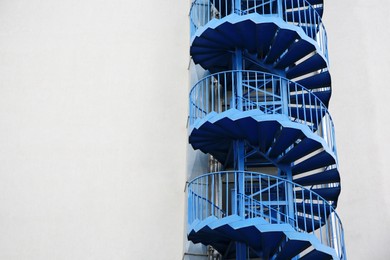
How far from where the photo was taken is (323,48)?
47.0ft

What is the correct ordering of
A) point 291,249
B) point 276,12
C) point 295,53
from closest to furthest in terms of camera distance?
point 291,249
point 295,53
point 276,12

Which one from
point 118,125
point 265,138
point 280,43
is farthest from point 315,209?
point 118,125

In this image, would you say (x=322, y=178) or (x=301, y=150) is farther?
(x=322, y=178)

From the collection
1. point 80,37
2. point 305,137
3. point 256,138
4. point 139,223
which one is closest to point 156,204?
point 139,223

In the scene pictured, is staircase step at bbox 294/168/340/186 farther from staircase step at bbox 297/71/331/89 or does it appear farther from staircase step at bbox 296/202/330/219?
staircase step at bbox 297/71/331/89

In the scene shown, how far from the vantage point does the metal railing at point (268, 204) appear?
11969 mm

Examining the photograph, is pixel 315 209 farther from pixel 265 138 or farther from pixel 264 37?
pixel 264 37

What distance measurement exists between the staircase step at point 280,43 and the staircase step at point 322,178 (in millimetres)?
2459

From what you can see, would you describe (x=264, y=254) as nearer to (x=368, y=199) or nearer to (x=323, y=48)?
(x=368, y=199)

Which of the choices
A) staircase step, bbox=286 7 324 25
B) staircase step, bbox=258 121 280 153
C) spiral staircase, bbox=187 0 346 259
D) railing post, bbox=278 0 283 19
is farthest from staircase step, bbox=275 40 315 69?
staircase step, bbox=258 121 280 153

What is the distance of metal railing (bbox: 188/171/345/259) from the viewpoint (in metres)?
12.0

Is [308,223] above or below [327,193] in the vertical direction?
below

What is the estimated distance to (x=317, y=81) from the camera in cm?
1376

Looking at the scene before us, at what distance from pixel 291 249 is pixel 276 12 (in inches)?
203
